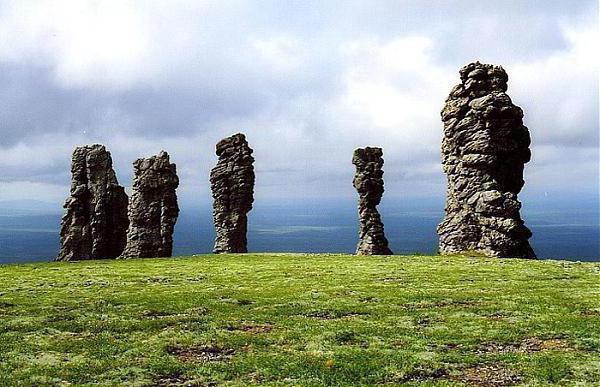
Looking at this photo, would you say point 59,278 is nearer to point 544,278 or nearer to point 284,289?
point 284,289

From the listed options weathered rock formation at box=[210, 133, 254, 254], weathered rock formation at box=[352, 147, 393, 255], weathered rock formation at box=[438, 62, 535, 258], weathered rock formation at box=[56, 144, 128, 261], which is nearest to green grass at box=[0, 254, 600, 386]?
weathered rock formation at box=[438, 62, 535, 258]

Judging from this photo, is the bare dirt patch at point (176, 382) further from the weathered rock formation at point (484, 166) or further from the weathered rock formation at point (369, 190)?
the weathered rock formation at point (369, 190)

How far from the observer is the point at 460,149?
223ft

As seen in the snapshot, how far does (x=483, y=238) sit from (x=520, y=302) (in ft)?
116

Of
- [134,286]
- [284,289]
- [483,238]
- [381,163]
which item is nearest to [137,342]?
[284,289]

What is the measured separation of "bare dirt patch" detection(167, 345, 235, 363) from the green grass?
0.07m

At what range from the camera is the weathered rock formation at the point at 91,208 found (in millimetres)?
81938

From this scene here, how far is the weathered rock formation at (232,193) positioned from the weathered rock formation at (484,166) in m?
30.3

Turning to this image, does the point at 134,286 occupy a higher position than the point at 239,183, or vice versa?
the point at 239,183

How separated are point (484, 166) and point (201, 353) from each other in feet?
171

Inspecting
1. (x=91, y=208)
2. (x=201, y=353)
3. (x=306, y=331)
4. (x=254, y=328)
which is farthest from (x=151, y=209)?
(x=201, y=353)

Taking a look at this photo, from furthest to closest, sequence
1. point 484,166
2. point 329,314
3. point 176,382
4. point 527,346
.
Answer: point 484,166 < point 329,314 < point 527,346 < point 176,382

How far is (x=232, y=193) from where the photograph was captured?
85.6 m

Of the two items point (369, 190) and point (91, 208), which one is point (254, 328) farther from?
point (91, 208)
